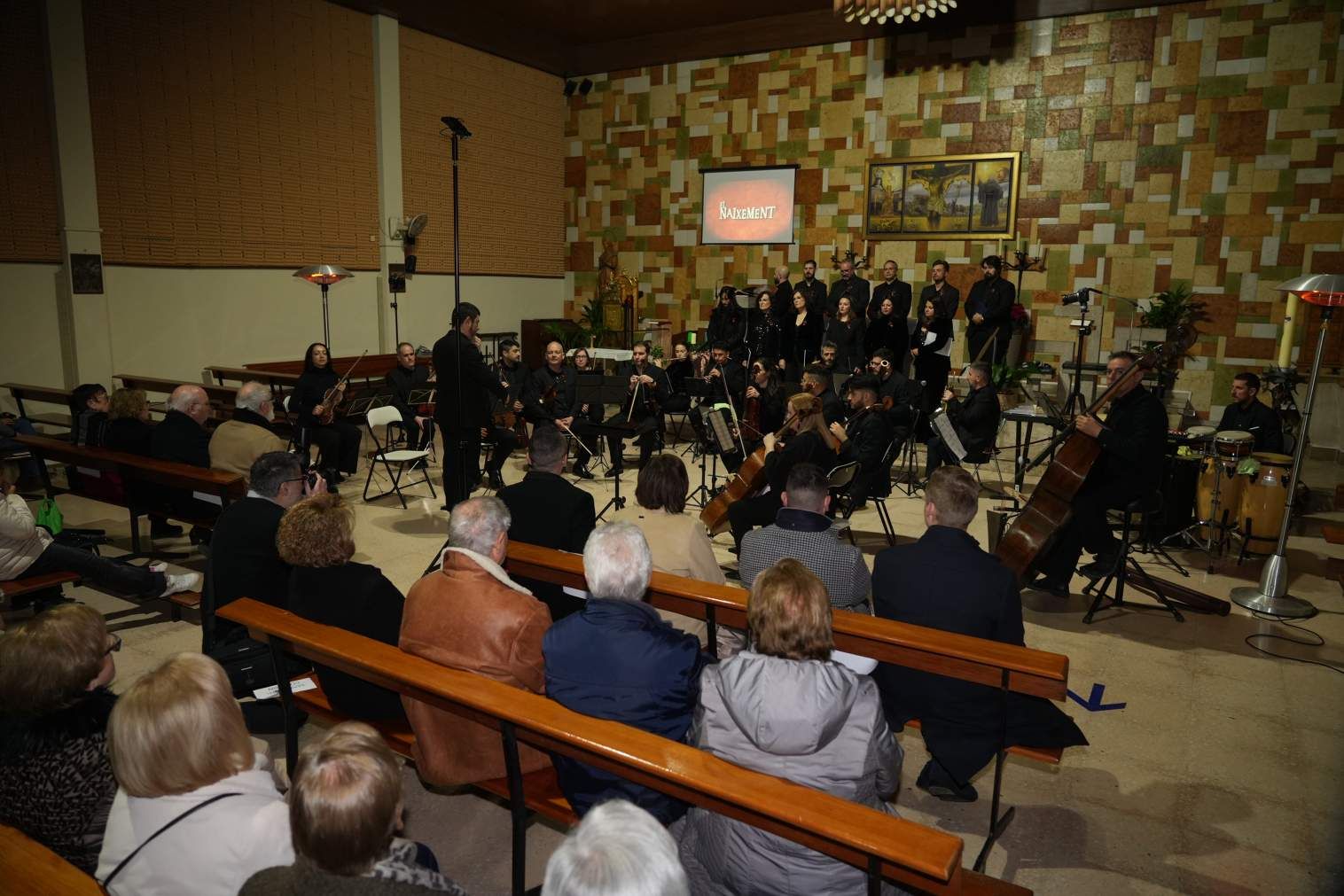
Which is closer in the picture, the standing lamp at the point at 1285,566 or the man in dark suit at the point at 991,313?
the standing lamp at the point at 1285,566

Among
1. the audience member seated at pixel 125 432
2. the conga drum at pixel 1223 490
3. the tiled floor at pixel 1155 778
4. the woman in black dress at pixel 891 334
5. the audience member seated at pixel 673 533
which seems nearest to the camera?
the tiled floor at pixel 1155 778

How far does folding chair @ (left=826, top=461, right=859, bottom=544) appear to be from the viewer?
18.7 ft

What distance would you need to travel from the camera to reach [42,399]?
8.12m

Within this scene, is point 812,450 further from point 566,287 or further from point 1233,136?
point 566,287

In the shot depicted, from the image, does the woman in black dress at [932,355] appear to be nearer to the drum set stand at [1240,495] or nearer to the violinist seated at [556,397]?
the drum set stand at [1240,495]

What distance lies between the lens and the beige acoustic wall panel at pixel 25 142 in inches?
327

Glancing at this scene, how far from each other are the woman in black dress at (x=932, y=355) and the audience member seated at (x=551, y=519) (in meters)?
6.61

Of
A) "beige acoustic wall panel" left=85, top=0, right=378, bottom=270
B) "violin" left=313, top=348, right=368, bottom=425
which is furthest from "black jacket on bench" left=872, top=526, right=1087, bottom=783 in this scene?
"beige acoustic wall panel" left=85, top=0, right=378, bottom=270

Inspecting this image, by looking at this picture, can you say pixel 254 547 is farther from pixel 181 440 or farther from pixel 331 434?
pixel 331 434

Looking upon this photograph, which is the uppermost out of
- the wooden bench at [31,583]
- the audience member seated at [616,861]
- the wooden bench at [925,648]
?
the audience member seated at [616,861]

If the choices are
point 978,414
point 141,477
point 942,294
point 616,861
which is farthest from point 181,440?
point 942,294

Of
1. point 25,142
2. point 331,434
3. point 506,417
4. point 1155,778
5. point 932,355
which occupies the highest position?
point 25,142

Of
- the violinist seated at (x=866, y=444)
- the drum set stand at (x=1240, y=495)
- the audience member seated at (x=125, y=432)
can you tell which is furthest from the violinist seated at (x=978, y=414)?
the audience member seated at (x=125, y=432)

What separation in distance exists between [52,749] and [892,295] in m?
9.77
